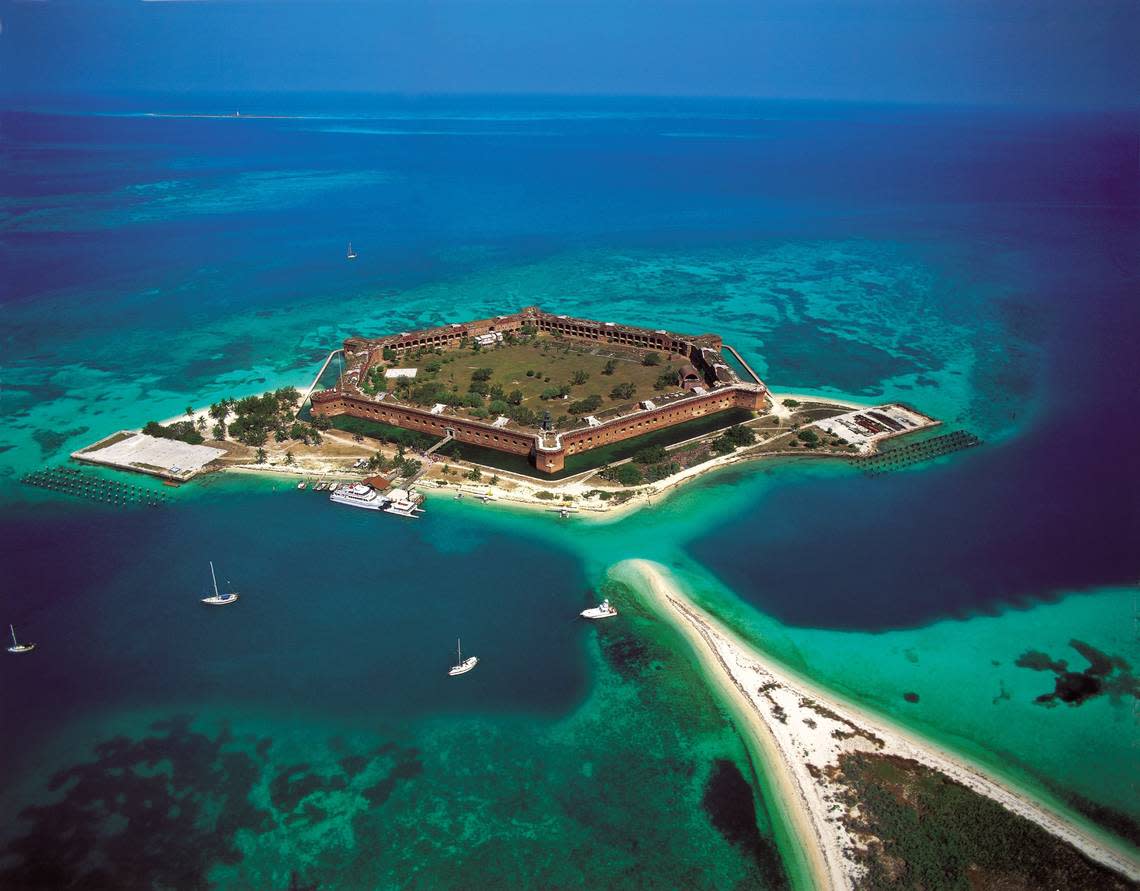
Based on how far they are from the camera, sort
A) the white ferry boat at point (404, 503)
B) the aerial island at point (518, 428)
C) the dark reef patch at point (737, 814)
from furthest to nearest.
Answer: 1. the aerial island at point (518, 428)
2. the white ferry boat at point (404, 503)
3. the dark reef patch at point (737, 814)

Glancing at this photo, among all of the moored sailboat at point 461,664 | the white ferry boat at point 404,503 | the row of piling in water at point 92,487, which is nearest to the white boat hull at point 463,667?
the moored sailboat at point 461,664

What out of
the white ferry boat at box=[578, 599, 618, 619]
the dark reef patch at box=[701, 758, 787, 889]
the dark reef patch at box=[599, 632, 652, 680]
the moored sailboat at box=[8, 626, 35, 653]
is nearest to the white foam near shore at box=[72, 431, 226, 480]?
the moored sailboat at box=[8, 626, 35, 653]

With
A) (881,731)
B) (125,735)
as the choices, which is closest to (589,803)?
(881,731)

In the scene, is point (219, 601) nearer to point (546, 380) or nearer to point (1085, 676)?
point (546, 380)

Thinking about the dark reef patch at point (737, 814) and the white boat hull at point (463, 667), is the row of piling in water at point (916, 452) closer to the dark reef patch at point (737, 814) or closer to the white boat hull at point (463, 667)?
the dark reef patch at point (737, 814)

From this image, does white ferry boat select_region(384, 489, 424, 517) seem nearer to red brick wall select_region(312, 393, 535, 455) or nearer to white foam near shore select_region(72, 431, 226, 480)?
red brick wall select_region(312, 393, 535, 455)

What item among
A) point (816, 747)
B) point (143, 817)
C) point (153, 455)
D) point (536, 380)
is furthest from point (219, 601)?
point (536, 380)
